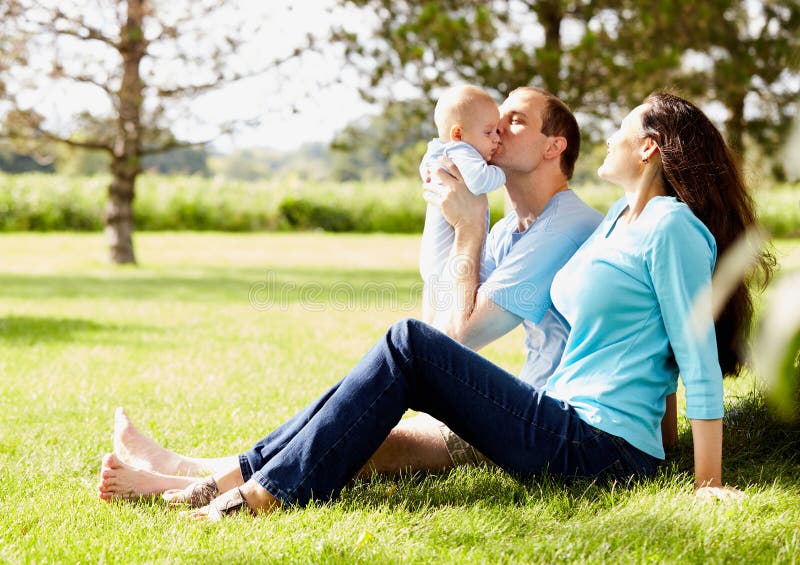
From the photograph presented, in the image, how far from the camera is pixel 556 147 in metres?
2.99

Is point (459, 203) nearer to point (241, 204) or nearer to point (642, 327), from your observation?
point (642, 327)

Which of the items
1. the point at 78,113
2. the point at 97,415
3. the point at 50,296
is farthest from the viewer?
the point at 78,113

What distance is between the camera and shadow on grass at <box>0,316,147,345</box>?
6.75 metres

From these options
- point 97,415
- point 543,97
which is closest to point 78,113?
point 97,415

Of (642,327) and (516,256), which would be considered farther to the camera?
(516,256)

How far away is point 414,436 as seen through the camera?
3.05m

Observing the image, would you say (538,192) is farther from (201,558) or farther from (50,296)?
(50,296)

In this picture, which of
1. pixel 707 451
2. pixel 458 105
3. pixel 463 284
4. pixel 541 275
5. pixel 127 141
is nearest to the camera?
pixel 707 451

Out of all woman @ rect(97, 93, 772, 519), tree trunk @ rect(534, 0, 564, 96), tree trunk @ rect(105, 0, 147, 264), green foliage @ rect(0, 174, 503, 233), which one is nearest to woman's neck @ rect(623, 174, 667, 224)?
woman @ rect(97, 93, 772, 519)

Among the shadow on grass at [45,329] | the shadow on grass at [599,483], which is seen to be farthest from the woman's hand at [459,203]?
the shadow on grass at [45,329]

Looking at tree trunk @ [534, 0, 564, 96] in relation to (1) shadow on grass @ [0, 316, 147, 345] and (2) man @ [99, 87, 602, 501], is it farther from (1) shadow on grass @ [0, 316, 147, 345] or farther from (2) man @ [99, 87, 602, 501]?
(2) man @ [99, 87, 602, 501]

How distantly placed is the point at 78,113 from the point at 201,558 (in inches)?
500

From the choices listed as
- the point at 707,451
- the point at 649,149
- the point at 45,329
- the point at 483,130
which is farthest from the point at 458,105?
the point at 45,329

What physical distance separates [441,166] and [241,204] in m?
23.1
